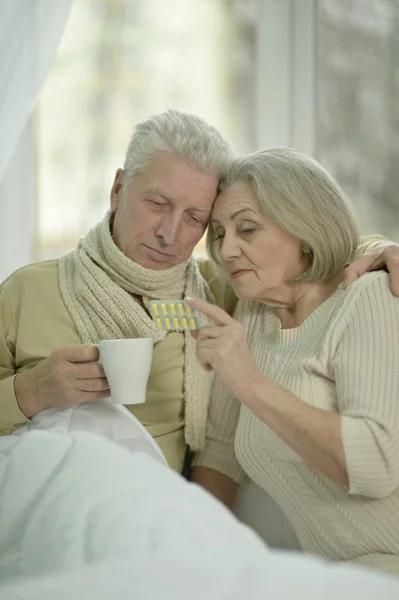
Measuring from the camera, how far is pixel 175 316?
1.55m

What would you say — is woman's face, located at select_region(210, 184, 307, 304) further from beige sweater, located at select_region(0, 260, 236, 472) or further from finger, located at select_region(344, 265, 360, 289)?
beige sweater, located at select_region(0, 260, 236, 472)

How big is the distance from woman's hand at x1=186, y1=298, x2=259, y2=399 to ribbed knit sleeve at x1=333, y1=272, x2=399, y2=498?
0.18 meters

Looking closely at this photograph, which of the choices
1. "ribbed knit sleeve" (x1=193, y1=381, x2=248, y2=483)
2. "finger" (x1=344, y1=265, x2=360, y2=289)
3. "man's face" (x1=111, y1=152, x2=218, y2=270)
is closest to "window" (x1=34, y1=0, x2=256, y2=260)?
"man's face" (x1=111, y1=152, x2=218, y2=270)

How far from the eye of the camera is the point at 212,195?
1.78m

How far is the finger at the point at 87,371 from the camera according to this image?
5.04 ft

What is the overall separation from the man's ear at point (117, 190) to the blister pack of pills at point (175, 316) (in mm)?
423

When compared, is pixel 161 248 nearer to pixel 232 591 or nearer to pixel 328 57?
pixel 232 591

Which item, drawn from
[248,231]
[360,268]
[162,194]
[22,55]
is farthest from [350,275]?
[22,55]

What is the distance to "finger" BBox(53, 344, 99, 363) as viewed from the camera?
60.9 inches

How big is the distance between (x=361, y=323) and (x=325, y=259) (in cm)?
22

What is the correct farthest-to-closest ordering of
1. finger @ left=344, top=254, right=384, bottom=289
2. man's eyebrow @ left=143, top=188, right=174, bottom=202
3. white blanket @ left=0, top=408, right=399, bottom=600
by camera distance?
1. man's eyebrow @ left=143, top=188, right=174, bottom=202
2. finger @ left=344, top=254, right=384, bottom=289
3. white blanket @ left=0, top=408, right=399, bottom=600

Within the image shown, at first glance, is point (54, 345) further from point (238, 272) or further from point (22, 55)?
point (22, 55)

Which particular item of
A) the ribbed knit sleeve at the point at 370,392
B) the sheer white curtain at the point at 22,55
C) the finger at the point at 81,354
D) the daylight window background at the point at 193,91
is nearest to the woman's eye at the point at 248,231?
the ribbed knit sleeve at the point at 370,392

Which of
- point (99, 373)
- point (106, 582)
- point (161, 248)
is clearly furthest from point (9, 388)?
point (106, 582)
